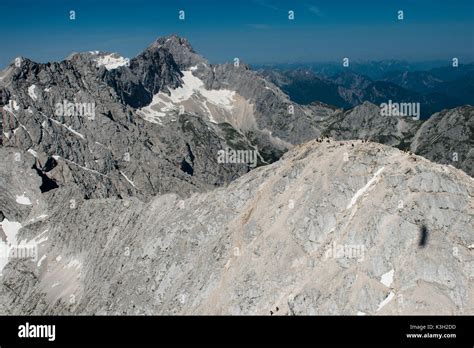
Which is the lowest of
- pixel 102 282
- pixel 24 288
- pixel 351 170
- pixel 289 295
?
pixel 24 288

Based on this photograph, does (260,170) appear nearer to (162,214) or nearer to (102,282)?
(162,214)

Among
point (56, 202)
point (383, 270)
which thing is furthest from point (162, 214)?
point (56, 202)

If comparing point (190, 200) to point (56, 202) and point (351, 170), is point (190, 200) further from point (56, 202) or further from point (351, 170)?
point (56, 202)

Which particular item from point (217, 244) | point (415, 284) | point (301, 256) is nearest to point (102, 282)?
point (217, 244)

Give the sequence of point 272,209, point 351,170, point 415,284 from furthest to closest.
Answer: point 272,209 < point 351,170 < point 415,284

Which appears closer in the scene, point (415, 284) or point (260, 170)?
point (415, 284)
